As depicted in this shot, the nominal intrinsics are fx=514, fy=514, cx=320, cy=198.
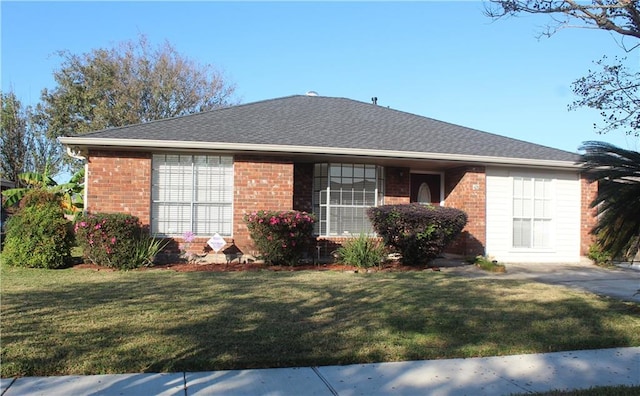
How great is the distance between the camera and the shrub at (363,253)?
11820mm

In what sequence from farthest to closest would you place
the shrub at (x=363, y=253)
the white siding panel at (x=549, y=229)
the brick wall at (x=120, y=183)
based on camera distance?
the white siding panel at (x=549, y=229) < the brick wall at (x=120, y=183) < the shrub at (x=363, y=253)

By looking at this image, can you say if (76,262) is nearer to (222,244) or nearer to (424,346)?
(222,244)

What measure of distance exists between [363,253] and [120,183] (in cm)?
594

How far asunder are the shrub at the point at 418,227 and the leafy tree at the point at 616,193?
4.90 m

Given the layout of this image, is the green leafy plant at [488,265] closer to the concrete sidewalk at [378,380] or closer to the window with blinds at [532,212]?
the window with blinds at [532,212]

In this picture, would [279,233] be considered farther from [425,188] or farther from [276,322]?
[425,188]

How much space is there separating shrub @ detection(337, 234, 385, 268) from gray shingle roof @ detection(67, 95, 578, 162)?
7.82 feet

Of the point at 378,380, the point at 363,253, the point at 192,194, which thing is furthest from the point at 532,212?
the point at 378,380

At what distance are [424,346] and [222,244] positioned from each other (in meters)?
7.26

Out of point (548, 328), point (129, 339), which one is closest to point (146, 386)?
point (129, 339)

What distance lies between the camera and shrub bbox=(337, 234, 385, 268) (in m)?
11.8

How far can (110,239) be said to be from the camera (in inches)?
428

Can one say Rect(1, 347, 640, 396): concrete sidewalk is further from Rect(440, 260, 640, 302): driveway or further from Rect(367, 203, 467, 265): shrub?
Rect(367, 203, 467, 265): shrub

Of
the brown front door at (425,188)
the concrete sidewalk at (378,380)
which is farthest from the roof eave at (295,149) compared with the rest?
the concrete sidewalk at (378,380)
